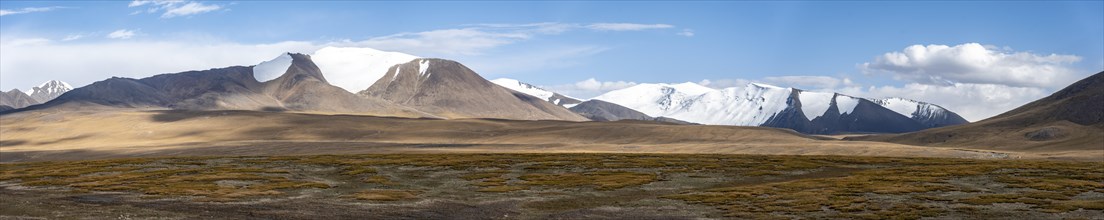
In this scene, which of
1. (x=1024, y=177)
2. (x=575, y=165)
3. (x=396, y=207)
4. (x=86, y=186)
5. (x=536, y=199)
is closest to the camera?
(x=396, y=207)

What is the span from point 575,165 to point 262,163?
33.9 metres

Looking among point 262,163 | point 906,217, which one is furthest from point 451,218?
point 262,163

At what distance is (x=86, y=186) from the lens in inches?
3115

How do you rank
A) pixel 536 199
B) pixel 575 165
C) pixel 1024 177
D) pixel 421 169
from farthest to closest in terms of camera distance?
pixel 575 165 → pixel 421 169 → pixel 1024 177 → pixel 536 199

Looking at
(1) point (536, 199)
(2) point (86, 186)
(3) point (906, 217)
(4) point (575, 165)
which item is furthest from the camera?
(4) point (575, 165)

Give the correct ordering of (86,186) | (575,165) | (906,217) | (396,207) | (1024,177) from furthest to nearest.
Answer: (575,165) → (1024,177) → (86,186) → (396,207) → (906,217)

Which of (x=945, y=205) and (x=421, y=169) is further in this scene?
(x=421, y=169)

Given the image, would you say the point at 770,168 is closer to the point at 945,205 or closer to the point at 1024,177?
the point at 1024,177

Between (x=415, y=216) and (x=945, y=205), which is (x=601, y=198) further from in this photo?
(x=945, y=205)

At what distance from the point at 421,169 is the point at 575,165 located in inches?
663

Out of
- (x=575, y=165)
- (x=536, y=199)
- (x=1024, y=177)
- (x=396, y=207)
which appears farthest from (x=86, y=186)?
(x=1024, y=177)

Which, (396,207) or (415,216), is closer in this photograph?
(415,216)

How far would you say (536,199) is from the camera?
6975cm

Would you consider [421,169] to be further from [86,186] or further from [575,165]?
[86,186]
